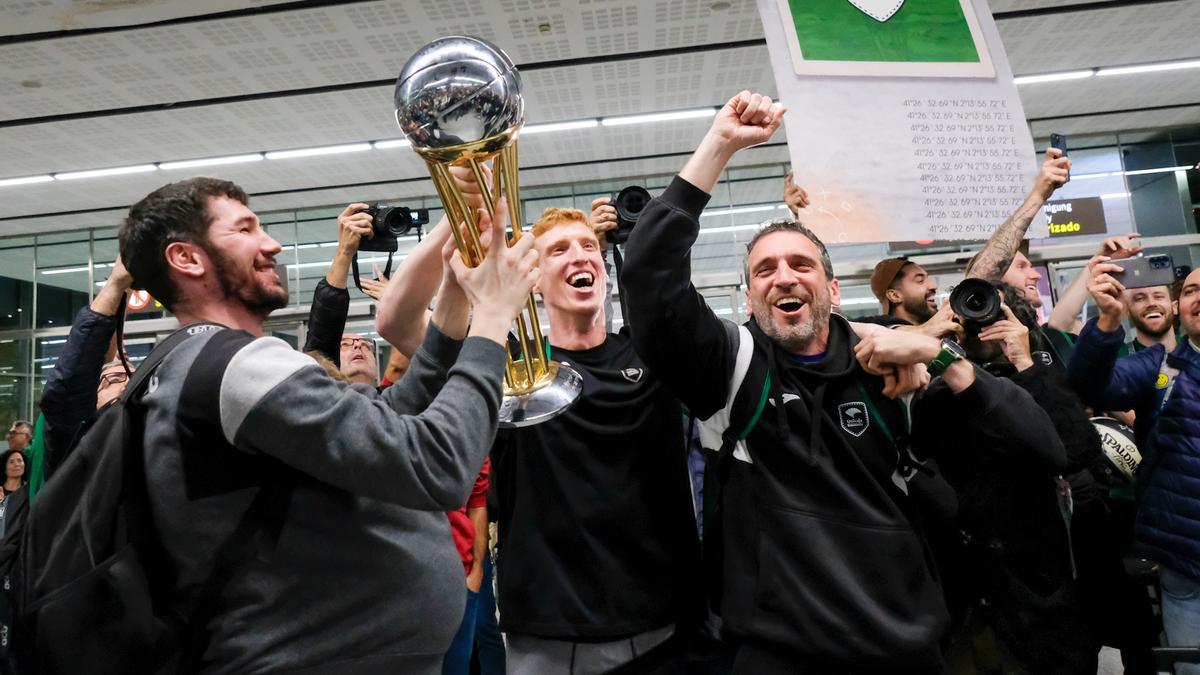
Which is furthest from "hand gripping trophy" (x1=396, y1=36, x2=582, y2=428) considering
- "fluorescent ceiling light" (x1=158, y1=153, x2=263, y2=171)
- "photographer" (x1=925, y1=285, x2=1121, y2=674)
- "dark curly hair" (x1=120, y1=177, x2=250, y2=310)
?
"fluorescent ceiling light" (x1=158, y1=153, x2=263, y2=171)

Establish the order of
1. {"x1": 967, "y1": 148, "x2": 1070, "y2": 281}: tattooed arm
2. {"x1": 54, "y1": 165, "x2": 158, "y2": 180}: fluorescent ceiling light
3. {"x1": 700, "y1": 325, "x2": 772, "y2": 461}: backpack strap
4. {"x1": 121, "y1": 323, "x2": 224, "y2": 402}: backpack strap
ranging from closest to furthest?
{"x1": 121, "y1": 323, "x2": 224, "y2": 402}: backpack strap
{"x1": 700, "y1": 325, "x2": 772, "y2": 461}: backpack strap
{"x1": 967, "y1": 148, "x2": 1070, "y2": 281}: tattooed arm
{"x1": 54, "y1": 165, "x2": 158, "y2": 180}: fluorescent ceiling light

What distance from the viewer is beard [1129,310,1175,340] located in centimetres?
333

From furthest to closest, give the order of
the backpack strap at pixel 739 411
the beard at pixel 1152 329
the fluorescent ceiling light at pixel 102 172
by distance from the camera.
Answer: the fluorescent ceiling light at pixel 102 172 → the beard at pixel 1152 329 → the backpack strap at pixel 739 411

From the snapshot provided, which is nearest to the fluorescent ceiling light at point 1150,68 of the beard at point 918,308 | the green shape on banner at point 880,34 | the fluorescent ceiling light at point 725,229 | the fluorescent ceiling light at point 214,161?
the fluorescent ceiling light at point 725,229

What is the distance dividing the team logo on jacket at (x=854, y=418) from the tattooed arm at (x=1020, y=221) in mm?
799

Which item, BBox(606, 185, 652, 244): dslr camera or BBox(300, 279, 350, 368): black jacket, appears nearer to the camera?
BBox(606, 185, 652, 244): dslr camera

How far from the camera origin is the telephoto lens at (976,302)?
180 cm

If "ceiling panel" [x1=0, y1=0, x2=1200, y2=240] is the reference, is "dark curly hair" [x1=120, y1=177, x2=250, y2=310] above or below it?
below

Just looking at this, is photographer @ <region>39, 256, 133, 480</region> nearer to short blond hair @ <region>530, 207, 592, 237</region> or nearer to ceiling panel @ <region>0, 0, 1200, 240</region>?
short blond hair @ <region>530, 207, 592, 237</region>

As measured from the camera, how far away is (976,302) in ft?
6.06

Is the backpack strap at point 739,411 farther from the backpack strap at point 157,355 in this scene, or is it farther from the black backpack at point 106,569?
the backpack strap at point 157,355

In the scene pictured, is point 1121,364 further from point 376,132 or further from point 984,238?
point 376,132

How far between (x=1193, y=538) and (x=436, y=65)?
244 cm

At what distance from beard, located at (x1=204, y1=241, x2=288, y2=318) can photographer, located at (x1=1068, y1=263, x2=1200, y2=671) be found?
2.24m
